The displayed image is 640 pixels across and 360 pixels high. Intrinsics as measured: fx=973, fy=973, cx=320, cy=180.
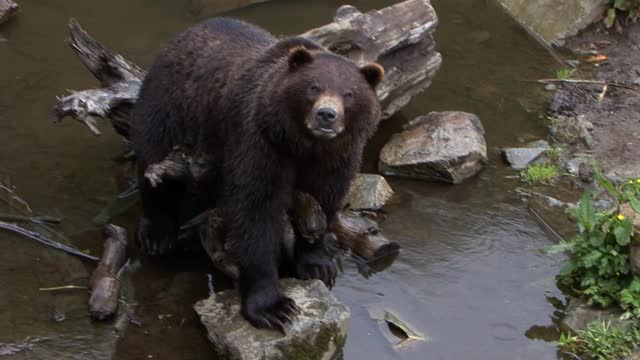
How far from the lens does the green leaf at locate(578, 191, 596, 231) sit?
651cm

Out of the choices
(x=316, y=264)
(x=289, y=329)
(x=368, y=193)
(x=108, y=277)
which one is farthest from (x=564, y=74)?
(x=108, y=277)

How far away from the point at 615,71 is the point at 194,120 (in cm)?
508

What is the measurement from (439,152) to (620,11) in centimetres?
361

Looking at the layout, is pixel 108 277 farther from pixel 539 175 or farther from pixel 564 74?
pixel 564 74

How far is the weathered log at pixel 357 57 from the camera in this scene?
7.38 meters

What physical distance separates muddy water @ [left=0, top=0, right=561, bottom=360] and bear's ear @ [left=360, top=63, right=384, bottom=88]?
1609 millimetres

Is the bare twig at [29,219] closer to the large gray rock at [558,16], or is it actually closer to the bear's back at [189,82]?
the bear's back at [189,82]

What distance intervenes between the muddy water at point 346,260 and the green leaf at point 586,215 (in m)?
0.55

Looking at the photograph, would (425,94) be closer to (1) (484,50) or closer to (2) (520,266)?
(1) (484,50)

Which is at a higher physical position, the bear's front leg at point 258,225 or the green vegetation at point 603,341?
the bear's front leg at point 258,225

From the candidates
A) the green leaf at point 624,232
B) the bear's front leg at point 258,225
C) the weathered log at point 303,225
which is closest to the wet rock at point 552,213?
the green leaf at point 624,232

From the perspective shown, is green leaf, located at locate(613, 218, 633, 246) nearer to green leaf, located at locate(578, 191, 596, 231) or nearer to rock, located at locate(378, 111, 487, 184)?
green leaf, located at locate(578, 191, 596, 231)

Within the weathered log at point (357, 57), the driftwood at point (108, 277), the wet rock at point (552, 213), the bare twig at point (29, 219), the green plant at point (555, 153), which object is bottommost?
the wet rock at point (552, 213)

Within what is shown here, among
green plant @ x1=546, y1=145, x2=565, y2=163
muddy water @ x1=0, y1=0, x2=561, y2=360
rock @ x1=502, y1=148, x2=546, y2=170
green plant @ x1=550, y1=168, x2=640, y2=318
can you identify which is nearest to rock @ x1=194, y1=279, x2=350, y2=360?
muddy water @ x1=0, y1=0, x2=561, y2=360
